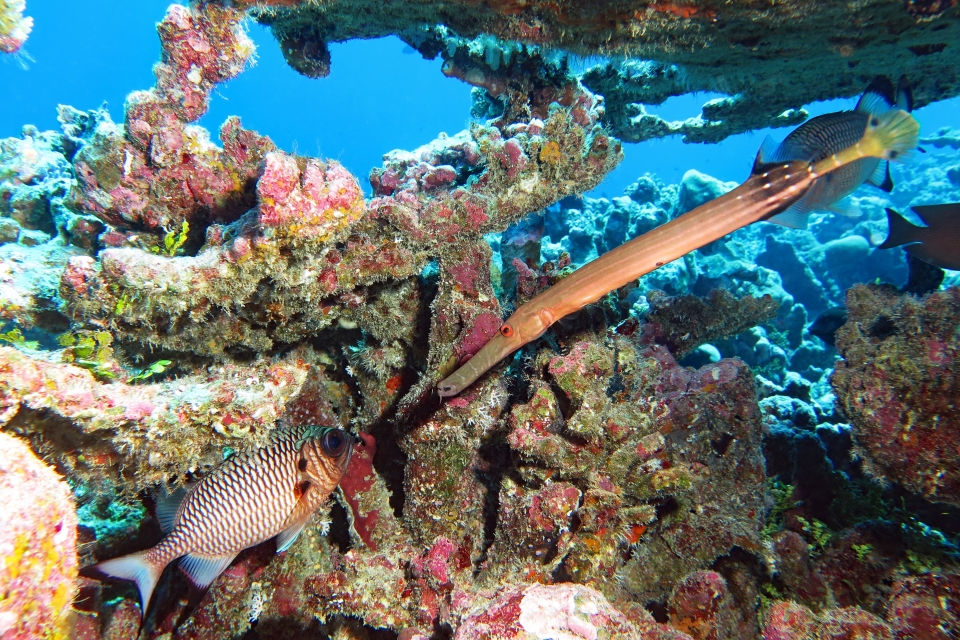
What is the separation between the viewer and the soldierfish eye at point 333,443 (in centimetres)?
307

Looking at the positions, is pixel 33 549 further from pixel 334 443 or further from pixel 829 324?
pixel 829 324

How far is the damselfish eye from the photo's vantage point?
3.07 metres

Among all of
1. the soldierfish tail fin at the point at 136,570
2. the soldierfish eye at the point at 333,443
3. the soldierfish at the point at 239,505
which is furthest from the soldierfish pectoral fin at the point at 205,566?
the soldierfish eye at the point at 333,443

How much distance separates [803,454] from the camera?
5.39 m

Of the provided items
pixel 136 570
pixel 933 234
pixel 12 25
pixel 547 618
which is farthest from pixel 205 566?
pixel 933 234

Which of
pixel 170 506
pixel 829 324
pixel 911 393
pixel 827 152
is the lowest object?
pixel 170 506

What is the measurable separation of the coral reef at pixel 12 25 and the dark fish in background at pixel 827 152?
5.12 meters

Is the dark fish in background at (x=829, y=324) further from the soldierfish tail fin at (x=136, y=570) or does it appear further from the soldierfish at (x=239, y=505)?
the soldierfish tail fin at (x=136, y=570)

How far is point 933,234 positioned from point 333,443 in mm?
6831

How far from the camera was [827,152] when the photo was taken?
90.7 inches

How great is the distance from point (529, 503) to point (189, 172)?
443cm

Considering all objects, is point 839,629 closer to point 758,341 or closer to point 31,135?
point 758,341

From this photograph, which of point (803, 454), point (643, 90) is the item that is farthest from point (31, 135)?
point (803, 454)

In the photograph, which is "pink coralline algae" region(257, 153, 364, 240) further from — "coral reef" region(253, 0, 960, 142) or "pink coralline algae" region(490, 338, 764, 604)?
"coral reef" region(253, 0, 960, 142)
